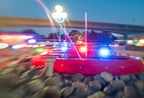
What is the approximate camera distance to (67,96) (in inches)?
274

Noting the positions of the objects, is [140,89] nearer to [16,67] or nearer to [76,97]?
[76,97]

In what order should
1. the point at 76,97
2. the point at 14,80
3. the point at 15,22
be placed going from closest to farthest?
the point at 14,80 < the point at 76,97 < the point at 15,22

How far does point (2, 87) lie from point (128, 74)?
685cm

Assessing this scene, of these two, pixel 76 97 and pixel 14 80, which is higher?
pixel 14 80

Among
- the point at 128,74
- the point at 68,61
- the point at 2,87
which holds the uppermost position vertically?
the point at 2,87

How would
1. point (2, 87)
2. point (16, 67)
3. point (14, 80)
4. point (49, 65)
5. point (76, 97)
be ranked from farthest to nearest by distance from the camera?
point (49, 65), point (76, 97), point (16, 67), point (14, 80), point (2, 87)

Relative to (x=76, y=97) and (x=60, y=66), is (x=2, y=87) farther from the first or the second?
(x=60, y=66)

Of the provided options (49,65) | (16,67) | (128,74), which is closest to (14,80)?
(16,67)

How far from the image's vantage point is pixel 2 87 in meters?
4.14

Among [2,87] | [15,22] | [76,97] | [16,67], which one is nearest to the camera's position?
[2,87]

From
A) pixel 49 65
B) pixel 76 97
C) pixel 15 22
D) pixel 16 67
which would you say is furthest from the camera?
pixel 15 22

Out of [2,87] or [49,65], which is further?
[49,65]

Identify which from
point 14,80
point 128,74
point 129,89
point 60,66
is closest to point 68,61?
point 60,66

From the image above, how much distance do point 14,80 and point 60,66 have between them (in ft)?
18.1
